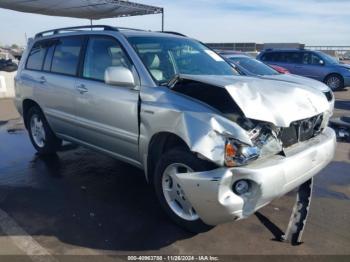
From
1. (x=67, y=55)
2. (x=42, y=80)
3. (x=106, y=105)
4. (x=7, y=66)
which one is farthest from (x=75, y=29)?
(x=7, y=66)

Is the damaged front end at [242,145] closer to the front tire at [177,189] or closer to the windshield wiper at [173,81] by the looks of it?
the windshield wiper at [173,81]

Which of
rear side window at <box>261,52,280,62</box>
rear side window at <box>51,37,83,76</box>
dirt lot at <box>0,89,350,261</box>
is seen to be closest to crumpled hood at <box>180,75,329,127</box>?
dirt lot at <box>0,89,350,261</box>

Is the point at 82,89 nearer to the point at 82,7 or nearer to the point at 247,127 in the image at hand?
the point at 247,127

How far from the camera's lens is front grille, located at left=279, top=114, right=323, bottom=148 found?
332 cm

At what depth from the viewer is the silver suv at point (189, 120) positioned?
2.90 metres

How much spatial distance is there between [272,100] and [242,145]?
21.3 inches

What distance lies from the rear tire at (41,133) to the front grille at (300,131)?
367cm

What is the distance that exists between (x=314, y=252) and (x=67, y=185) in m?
2.95

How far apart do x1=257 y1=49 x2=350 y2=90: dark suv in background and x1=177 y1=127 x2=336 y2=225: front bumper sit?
13347 mm

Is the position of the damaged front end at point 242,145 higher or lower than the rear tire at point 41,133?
higher

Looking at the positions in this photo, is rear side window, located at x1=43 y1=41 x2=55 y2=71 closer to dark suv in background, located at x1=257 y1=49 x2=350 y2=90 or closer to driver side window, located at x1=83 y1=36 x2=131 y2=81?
driver side window, located at x1=83 y1=36 x2=131 y2=81

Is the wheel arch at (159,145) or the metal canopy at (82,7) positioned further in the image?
the metal canopy at (82,7)

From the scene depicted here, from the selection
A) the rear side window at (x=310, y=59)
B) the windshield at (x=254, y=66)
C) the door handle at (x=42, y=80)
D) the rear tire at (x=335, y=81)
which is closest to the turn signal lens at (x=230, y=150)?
the door handle at (x=42, y=80)

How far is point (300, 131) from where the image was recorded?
11.4 feet
